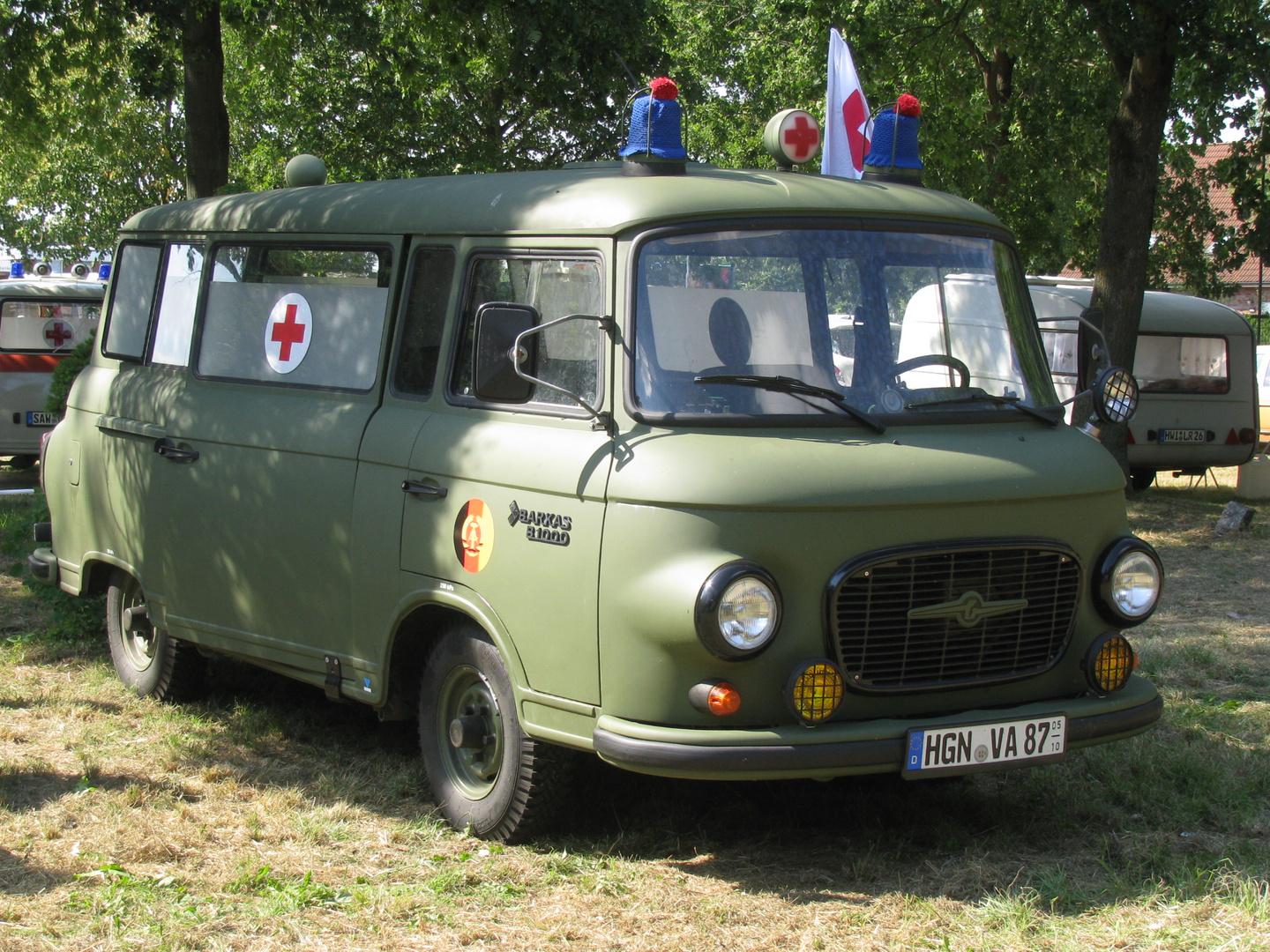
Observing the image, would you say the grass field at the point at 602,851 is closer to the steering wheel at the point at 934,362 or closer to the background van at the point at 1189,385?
the steering wheel at the point at 934,362

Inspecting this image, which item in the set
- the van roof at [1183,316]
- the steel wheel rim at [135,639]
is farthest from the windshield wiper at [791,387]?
the van roof at [1183,316]

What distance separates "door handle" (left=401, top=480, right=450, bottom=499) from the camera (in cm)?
501

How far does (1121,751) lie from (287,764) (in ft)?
11.8

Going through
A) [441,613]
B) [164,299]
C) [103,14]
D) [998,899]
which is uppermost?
[103,14]

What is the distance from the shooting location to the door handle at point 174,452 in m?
6.19

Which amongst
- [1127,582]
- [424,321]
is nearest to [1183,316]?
[1127,582]

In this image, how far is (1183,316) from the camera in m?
17.1

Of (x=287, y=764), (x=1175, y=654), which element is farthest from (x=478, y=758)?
(x=1175, y=654)

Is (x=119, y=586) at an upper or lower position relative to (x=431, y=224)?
lower

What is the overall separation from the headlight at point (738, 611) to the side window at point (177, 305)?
3424 millimetres

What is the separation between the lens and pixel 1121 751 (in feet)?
19.7

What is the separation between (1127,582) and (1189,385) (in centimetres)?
A: 1308

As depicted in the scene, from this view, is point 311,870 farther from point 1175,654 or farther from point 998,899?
point 1175,654

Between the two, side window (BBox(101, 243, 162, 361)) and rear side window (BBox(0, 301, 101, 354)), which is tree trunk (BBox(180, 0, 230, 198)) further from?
rear side window (BBox(0, 301, 101, 354))
